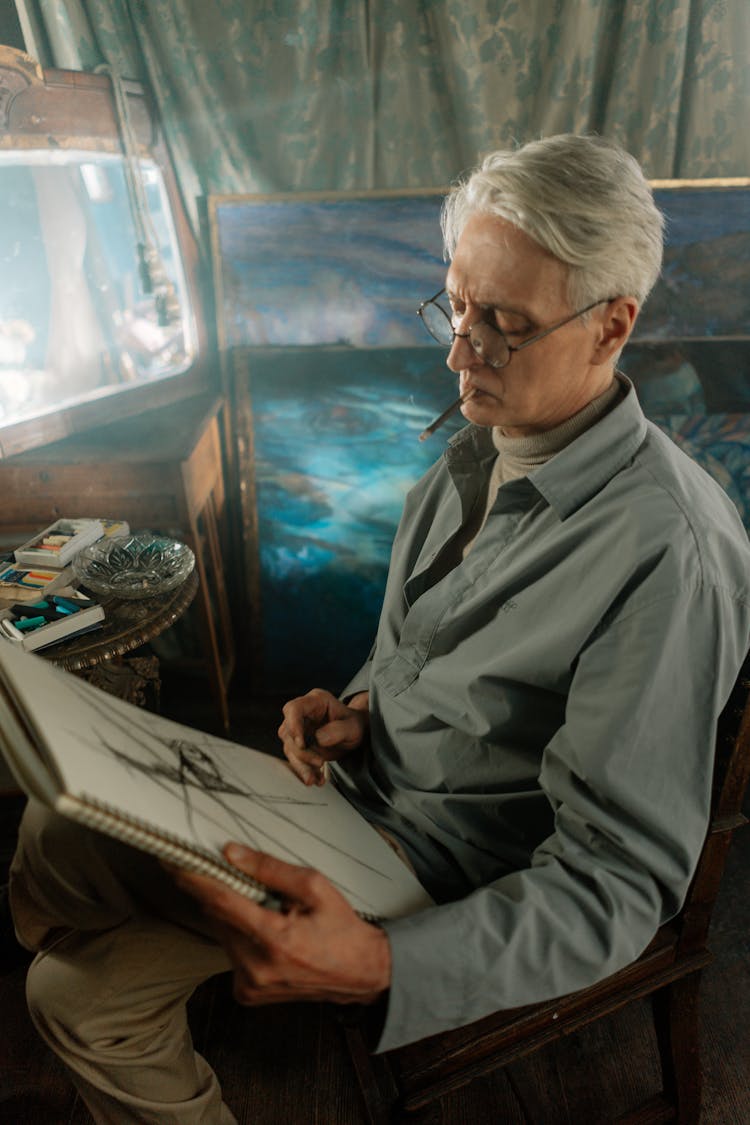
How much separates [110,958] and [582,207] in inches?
47.7

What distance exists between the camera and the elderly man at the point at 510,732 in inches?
30.0

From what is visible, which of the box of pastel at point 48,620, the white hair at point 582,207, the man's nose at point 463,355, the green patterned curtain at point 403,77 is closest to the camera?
the white hair at point 582,207

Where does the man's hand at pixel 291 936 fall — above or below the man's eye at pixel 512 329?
below

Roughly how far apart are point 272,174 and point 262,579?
1278 mm

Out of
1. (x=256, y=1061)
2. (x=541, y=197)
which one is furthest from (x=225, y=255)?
(x=256, y=1061)

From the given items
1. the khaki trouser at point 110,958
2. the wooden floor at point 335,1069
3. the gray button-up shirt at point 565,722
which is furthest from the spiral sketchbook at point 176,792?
the wooden floor at point 335,1069

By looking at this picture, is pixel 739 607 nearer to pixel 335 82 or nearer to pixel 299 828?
pixel 299 828

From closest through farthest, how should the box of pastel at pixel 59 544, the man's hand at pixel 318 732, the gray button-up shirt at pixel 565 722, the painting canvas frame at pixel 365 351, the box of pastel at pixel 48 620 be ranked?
1. the gray button-up shirt at pixel 565 722
2. the man's hand at pixel 318 732
3. the box of pastel at pixel 48 620
4. the box of pastel at pixel 59 544
5. the painting canvas frame at pixel 365 351

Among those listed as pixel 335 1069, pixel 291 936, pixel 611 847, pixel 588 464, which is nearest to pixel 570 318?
pixel 588 464

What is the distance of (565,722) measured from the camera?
871 millimetres

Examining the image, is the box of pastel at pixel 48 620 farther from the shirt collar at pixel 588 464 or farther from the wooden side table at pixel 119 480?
the shirt collar at pixel 588 464

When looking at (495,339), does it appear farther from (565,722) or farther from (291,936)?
(291,936)

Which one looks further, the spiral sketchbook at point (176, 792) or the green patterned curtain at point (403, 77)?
the green patterned curtain at point (403, 77)

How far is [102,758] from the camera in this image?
2.12 ft
